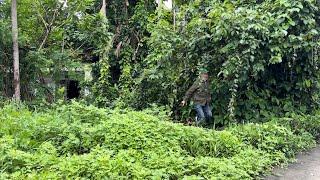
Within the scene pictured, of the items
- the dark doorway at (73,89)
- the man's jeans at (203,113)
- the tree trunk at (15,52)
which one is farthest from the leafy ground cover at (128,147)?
the dark doorway at (73,89)

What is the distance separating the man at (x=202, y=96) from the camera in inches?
353

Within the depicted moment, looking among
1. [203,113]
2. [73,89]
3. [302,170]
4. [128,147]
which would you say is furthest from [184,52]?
[73,89]

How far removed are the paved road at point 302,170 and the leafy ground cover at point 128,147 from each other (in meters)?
0.16

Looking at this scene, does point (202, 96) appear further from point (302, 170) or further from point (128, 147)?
point (128, 147)

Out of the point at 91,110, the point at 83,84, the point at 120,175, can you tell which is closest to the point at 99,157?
the point at 120,175

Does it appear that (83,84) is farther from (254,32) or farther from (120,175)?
(120,175)

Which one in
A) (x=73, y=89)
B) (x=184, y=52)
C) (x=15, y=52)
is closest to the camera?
(x=184, y=52)

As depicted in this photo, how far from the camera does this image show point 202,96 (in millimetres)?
9062

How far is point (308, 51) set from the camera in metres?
8.49

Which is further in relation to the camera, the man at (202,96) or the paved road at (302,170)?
the man at (202,96)

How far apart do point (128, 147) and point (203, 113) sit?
12.9ft

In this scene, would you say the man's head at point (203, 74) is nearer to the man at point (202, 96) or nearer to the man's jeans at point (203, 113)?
the man at point (202, 96)

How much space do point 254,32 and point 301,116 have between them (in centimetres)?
202

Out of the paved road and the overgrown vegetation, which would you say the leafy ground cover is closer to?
the paved road
